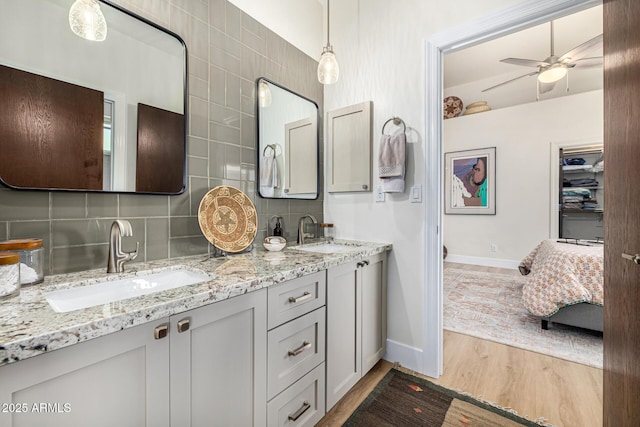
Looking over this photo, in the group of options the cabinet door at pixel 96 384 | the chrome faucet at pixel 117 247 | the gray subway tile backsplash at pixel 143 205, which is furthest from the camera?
the gray subway tile backsplash at pixel 143 205

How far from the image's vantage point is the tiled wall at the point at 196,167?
107 cm

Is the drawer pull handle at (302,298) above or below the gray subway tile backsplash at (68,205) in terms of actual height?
below

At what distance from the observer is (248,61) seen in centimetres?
178

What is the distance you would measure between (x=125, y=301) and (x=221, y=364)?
375 millimetres

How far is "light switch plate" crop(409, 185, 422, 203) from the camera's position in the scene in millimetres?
1848

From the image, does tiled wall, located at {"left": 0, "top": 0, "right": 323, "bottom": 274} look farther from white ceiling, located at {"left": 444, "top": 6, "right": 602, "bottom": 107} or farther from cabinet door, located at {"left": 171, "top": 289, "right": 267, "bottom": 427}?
white ceiling, located at {"left": 444, "top": 6, "right": 602, "bottom": 107}

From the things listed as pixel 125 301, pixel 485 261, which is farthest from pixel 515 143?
pixel 125 301

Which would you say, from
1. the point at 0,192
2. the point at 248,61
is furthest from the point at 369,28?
the point at 0,192

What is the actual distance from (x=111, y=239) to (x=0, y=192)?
1.18ft

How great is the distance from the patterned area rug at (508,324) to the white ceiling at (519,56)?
2966 mm

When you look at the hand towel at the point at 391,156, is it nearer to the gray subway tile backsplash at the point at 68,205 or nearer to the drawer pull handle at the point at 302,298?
the drawer pull handle at the point at 302,298

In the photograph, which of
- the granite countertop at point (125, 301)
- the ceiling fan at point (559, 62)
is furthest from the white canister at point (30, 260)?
the ceiling fan at point (559, 62)

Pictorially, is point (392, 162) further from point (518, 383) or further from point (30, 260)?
point (30, 260)

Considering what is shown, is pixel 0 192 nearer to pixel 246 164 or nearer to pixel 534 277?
pixel 246 164
